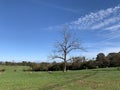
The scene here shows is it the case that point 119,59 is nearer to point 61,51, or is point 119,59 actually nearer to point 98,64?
point 98,64

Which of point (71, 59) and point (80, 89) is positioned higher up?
point (71, 59)

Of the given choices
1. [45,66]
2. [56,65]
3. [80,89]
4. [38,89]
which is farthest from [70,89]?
[45,66]

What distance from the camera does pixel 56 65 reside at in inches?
3088

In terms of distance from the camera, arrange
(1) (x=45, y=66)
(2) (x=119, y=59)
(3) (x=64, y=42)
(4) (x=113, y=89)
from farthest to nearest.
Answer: (1) (x=45, y=66) → (2) (x=119, y=59) → (3) (x=64, y=42) → (4) (x=113, y=89)

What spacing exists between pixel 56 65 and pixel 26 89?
185 ft

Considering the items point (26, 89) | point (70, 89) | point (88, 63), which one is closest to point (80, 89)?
point (70, 89)

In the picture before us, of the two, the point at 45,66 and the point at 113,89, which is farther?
the point at 45,66

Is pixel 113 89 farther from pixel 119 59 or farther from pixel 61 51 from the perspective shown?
pixel 119 59

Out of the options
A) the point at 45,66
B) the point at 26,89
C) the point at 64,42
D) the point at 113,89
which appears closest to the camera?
the point at 113,89

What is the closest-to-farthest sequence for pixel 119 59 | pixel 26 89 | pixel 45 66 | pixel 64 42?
pixel 26 89 < pixel 64 42 < pixel 119 59 < pixel 45 66

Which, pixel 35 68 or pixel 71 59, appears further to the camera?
pixel 35 68

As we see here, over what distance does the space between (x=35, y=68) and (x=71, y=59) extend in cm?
2484

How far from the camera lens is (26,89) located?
2214 cm

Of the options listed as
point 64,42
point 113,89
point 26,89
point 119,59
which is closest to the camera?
point 113,89
